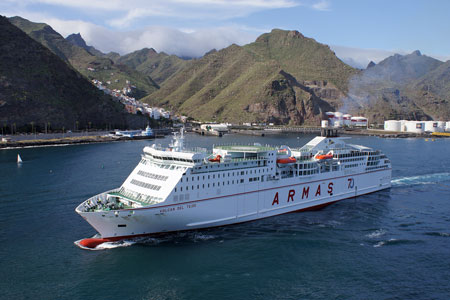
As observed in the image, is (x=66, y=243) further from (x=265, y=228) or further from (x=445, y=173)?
(x=445, y=173)

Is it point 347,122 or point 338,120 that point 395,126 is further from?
point 338,120

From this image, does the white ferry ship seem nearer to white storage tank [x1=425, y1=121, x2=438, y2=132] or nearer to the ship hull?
the ship hull

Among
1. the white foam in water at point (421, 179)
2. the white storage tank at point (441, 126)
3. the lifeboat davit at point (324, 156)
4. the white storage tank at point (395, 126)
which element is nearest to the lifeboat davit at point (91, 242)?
the lifeboat davit at point (324, 156)

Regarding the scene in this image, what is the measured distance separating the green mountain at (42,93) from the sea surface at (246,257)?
70293 mm

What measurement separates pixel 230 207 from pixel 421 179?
34.4 m

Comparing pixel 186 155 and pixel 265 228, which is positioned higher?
pixel 186 155

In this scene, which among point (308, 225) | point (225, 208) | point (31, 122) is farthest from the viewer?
point (31, 122)

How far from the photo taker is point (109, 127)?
123 meters

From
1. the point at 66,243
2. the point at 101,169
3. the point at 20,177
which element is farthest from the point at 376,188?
the point at 20,177

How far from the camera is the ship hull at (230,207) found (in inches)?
1009

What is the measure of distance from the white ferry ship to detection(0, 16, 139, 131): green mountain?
273ft

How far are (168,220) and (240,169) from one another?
755 cm

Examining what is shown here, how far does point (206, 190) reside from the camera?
91.9 feet

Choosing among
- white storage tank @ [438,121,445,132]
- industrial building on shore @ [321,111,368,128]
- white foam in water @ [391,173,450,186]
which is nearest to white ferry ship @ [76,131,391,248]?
white foam in water @ [391,173,450,186]
